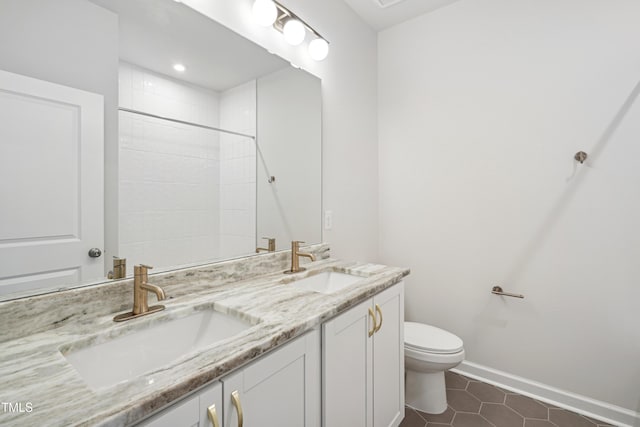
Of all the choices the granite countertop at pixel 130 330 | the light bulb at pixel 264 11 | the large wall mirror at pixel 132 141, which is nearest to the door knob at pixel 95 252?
the large wall mirror at pixel 132 141

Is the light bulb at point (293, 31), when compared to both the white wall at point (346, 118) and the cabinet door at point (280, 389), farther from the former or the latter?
the cabinet door at point (280, 389)

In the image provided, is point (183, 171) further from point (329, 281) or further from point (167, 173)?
point (329, 281)

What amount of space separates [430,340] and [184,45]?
1.96 m

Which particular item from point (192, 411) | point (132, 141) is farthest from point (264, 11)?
point (192, 411)

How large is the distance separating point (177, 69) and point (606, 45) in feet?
7.13

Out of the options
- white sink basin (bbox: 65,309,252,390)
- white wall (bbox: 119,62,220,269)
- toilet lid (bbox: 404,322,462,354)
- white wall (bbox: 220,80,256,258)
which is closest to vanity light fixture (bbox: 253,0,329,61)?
white wall (bbox: 220,80,256,258)

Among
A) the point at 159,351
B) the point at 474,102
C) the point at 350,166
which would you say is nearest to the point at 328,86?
the point at 350,166

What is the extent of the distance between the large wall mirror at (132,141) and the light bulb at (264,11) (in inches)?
5.7

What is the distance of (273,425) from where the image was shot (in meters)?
0.78

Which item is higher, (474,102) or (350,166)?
(474,102)

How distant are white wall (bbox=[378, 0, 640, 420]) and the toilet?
0.45 m

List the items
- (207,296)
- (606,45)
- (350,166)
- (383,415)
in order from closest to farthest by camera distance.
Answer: (207,296) → (383,415) → (606,45) → (350,166)

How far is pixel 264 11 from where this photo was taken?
1410 mm

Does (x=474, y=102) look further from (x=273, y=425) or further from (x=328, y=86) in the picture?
(x=273, y=425)
